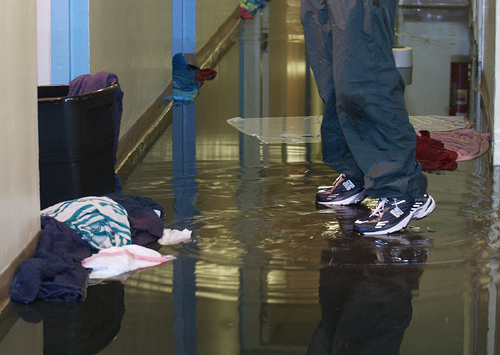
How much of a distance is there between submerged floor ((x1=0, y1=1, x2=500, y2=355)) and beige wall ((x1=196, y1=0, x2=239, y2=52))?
269cm

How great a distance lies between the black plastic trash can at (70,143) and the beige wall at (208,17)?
3.59m

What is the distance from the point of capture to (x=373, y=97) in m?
2.12

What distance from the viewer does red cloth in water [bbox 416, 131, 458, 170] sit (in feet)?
9.87

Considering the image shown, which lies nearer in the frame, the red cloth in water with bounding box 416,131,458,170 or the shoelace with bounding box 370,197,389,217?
the shoelace with bounding box 370,197,389,217

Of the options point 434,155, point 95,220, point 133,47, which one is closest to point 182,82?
point 133,47

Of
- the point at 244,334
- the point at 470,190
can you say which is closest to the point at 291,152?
the point at 470,190

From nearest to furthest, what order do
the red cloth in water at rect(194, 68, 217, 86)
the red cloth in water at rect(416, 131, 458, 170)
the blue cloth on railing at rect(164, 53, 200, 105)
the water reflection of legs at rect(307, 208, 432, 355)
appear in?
the water reflection of legs at rect(307, 208, 432, 355) → the red cloth in water at rect(416, 131, 458, 170) → the blue cloth on railing at rect(164, 53, 200, 105) → the red cloth in water at rect(194, 68, 217, 86)

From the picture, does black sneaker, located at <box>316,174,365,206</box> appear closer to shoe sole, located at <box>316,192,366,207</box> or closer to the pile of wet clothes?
shoe sole, located at <box>316,192,366,207</box>

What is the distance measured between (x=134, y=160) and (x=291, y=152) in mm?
745

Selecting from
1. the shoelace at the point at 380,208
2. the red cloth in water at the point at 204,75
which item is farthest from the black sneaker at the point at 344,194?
the red cloth in water at the point at 204,75

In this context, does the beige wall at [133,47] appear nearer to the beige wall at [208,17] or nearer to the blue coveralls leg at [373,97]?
the blue coveralls leg at [373,97]

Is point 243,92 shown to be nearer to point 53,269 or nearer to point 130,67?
point 130,67

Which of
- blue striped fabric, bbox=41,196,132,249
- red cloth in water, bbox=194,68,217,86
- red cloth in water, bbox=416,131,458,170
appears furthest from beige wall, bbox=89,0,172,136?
red cloth in water, bbox=416,131,458,170

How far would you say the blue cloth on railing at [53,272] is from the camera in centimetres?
164
